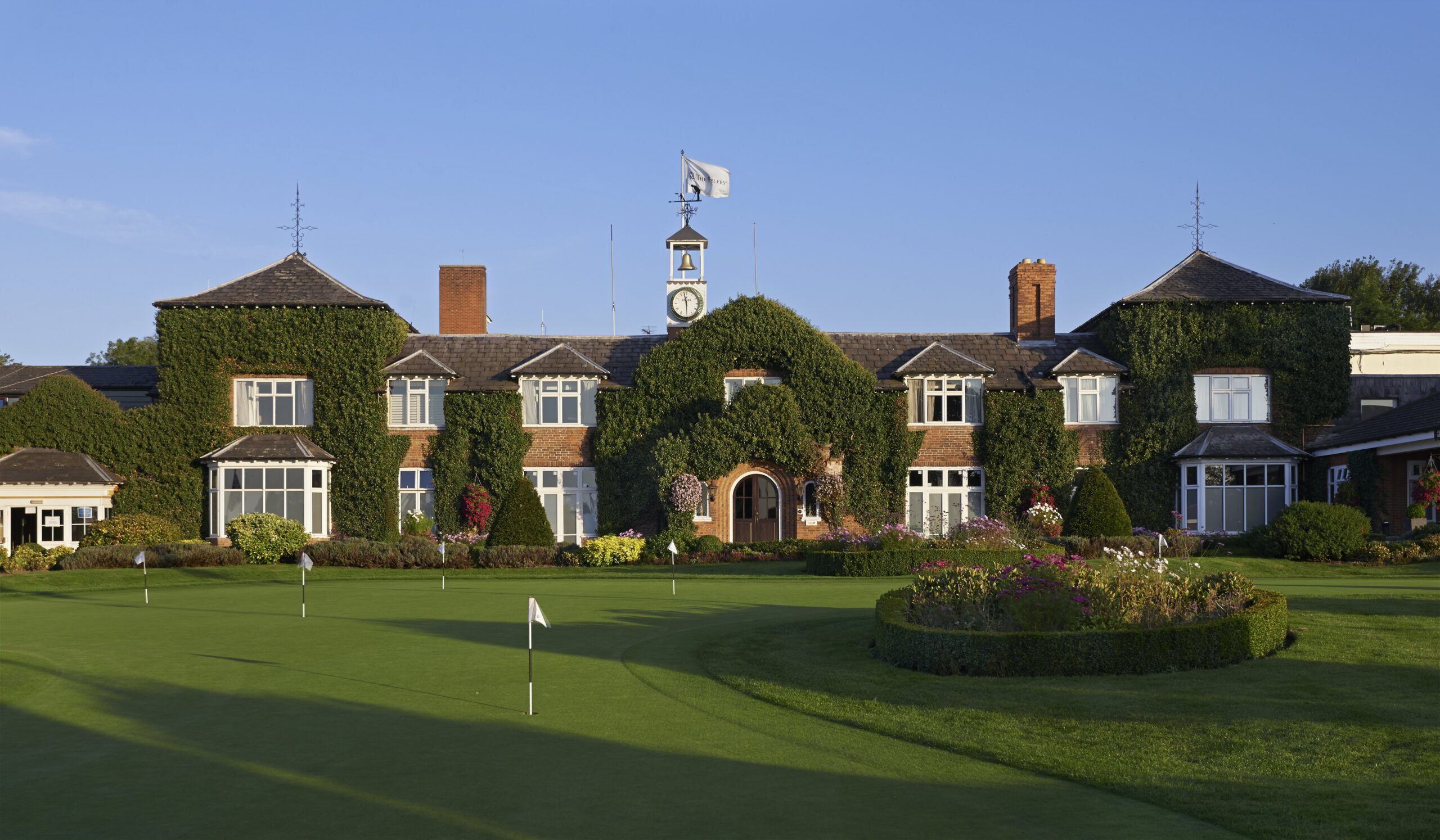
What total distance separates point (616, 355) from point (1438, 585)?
1019 inches

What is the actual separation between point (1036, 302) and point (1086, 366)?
3829 mm

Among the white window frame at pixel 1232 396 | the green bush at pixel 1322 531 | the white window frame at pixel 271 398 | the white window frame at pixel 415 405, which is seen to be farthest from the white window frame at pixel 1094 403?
the white window frame at pixel 271 398

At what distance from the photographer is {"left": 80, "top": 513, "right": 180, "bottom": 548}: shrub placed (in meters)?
33.4

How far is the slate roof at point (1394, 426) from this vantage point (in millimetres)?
30750

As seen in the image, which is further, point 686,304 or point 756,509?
point 686,304

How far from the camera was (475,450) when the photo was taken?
3747cm

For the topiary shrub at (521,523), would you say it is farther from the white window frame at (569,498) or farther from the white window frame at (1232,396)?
the white window frame at (1232,396)

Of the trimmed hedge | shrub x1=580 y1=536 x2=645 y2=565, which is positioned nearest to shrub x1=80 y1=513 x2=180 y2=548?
shrub x1=580 y1=536 x2=645 y2=565

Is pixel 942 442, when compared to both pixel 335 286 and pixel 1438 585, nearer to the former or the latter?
pixel 1438 585

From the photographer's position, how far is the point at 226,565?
29688 mm

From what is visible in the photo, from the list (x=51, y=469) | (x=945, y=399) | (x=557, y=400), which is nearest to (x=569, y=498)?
(x=557, y=400)

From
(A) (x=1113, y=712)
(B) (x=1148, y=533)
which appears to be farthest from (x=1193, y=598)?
(B) (x=1148, y=533)

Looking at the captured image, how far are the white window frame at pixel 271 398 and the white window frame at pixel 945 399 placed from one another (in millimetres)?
19812

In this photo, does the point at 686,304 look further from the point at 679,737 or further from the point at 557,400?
the point at 679,737
